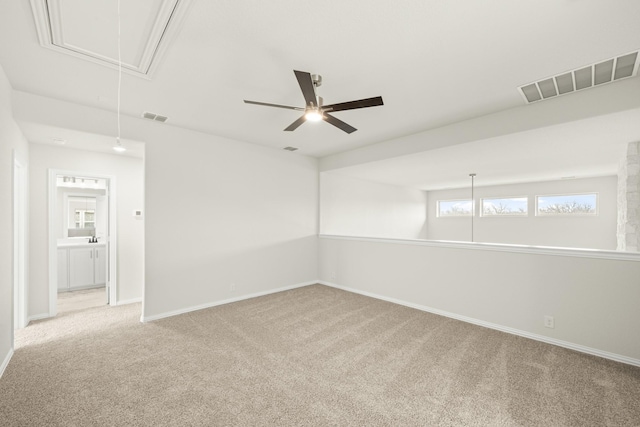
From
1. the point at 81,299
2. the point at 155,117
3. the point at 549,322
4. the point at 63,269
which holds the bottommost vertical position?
the point at 81,299

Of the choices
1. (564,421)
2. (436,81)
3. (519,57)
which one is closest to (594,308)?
(564,421)

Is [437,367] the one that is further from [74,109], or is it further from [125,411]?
[74,109]

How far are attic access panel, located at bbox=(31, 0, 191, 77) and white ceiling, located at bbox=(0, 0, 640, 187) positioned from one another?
14 mm

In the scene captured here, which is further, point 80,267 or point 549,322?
point 80,267

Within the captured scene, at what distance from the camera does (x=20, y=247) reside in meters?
3.33

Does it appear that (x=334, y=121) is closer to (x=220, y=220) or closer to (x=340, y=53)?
(x=340, y=53)

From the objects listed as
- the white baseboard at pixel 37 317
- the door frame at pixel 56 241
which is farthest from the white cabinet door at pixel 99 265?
the white baseboard at pixel 37 317

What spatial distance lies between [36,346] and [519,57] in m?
5.40

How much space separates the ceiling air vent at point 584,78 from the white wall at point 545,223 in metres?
5.26

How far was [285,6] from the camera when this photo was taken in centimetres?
171

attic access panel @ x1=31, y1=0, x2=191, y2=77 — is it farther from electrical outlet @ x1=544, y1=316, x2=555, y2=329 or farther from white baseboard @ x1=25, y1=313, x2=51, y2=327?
electrical outlet @ x1=544, y1=316, x2=555, y2=329

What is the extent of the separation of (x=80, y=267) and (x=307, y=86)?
5772 millimetres

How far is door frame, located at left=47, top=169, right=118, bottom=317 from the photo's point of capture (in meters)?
3.81

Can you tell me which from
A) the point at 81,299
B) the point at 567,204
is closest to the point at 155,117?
the point at 81,299
